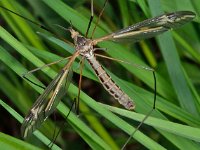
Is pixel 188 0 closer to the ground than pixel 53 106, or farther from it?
farther from it

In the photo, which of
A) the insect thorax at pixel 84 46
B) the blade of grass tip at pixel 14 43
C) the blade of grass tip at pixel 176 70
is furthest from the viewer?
the insect thorax at pixel 84 46

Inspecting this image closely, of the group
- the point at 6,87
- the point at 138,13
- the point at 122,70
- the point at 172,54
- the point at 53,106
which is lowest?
the point at 53,106

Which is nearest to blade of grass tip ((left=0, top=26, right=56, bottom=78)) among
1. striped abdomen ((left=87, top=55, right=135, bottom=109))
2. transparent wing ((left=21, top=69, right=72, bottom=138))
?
transparent wing ((left=21, top=69, right=72, bottom=138))

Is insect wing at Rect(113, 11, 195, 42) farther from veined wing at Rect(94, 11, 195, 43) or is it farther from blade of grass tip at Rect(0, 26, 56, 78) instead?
blade of grass tip at Rect(0, 26, 56, 78)

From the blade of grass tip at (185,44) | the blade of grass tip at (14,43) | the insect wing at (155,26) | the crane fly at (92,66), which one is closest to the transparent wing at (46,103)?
the crane fly at (92,66)

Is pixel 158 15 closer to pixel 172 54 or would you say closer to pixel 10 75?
pixel 172 54

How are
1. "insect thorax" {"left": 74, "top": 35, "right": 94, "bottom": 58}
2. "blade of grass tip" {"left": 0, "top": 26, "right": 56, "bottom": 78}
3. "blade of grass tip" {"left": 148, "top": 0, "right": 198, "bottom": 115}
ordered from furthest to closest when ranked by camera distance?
"insect thorax" {"left": 74, "top": 35, "right": 94, "bottom": 58}
"blade of grass tip" {"left": 148, "top": 0, "right": 198, "bottom": 115}
"blade of grass tip" {"left": 0, "top": 26, "right": 56, "bottom": 78}

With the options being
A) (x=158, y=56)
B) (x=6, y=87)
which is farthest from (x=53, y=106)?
(x=158, y=56)

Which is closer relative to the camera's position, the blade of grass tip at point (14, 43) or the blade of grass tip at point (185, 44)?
the blade of grass tip at point (14, 43)

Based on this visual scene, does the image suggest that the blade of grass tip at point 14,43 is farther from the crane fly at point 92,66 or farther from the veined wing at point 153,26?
the veined wing at point 153,26
